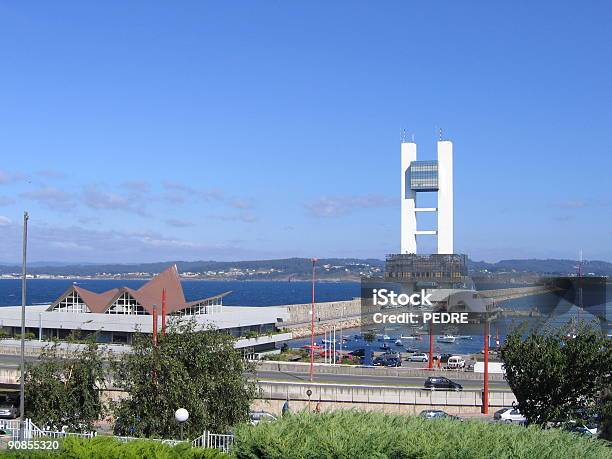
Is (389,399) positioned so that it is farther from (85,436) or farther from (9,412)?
(85,436)

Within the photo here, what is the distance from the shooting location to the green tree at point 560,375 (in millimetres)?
22906

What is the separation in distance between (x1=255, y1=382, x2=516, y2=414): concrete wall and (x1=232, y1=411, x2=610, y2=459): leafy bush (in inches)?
724

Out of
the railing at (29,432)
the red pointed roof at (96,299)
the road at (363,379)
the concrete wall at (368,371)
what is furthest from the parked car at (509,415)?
the red pointed roof at (96,299)

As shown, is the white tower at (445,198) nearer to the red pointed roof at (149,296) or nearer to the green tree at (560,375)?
the red pointed roof at (149,296)

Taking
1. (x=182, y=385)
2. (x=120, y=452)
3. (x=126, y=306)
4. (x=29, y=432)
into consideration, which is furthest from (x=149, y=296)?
(x=120, y=452)

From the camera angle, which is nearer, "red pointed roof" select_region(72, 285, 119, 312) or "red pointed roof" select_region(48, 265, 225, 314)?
"red pointed roof" select_region(48, 265, 225, 314)

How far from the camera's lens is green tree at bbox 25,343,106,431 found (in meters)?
22.9

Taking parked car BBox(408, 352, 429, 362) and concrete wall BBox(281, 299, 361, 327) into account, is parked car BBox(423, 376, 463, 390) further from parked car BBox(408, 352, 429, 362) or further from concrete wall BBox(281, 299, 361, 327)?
concrete wall BBox(281, 299, 361, 327)

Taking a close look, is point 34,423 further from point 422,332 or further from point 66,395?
point 422,332

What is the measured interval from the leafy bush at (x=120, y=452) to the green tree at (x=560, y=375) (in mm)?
11083

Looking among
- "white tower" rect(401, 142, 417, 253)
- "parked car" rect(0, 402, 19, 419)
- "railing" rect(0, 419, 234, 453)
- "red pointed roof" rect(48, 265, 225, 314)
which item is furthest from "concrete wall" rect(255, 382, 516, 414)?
"white tower" rect(401, 142, 417, 253)

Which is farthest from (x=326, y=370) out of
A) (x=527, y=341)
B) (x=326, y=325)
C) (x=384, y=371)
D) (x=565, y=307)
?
(x=565, y=307)

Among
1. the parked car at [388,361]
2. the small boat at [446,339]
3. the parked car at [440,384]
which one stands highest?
the parked car at [440,384]

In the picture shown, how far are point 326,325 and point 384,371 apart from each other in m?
54.3
